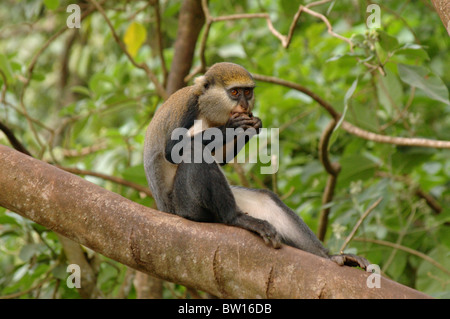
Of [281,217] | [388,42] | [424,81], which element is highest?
[388,42]

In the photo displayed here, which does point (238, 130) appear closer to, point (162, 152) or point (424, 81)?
point (162, 152)

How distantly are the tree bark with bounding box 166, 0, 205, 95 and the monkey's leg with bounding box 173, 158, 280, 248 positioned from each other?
1886 mm

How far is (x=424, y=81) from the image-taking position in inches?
144

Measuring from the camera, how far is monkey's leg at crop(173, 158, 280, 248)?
3.32 metres

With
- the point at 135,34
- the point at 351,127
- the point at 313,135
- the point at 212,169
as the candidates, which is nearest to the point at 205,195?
the point at 212,169

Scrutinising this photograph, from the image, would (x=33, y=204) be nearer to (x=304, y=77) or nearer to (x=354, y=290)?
(x=354, y=290)

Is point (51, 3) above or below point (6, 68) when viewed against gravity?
above

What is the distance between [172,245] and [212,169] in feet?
2.72

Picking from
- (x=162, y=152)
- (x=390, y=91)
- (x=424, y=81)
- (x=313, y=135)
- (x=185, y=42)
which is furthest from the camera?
(x=313, y=135)

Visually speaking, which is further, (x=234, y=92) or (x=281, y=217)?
(x=234, y=92)

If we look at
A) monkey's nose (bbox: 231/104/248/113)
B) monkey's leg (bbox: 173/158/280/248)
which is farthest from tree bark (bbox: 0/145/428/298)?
monkey's nose (bbox: 231/104/248/113)

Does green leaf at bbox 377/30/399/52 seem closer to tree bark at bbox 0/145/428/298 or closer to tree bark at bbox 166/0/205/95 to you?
tree bark at bbox 0/145/428/298
